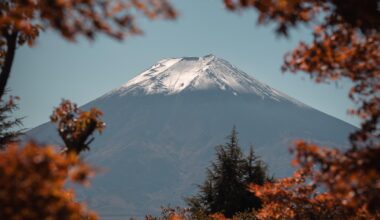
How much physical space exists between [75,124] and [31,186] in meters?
3.22

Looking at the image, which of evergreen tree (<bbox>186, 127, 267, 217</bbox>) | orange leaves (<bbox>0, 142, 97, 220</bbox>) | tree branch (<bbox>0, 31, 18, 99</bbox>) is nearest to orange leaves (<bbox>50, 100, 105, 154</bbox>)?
tree branch (<bbox>0, 31, 18, 99</bbox>)

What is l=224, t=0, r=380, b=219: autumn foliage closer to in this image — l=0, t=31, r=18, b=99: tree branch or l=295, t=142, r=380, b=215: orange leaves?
l=295, t=142, r=380, b=215: orange leaves

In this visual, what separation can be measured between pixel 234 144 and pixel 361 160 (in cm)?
2639

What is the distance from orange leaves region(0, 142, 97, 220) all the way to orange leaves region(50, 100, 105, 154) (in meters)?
2.67

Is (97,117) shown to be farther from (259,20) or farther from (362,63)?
(362,63)

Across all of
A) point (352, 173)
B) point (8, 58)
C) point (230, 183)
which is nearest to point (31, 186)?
point (8, 58)

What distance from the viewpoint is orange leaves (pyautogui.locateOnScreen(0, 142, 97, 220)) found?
3.85m

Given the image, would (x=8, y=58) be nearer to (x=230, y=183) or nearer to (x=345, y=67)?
(x=345, y=67)

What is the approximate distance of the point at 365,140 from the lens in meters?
5.95

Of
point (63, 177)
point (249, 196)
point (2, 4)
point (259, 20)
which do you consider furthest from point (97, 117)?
point (249, 196)

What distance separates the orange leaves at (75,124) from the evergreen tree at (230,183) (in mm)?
22863

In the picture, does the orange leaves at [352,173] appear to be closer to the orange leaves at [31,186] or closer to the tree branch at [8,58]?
the orange leaves at [31,186]

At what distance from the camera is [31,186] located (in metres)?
3.92

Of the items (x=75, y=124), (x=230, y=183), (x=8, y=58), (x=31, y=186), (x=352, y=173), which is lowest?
(x=31, y=186)
